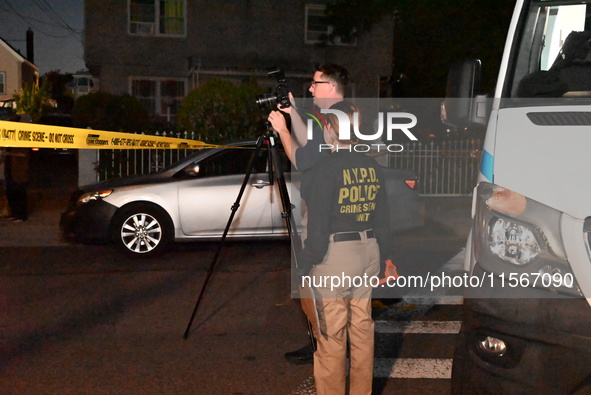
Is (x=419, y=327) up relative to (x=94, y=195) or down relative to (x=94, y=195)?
down

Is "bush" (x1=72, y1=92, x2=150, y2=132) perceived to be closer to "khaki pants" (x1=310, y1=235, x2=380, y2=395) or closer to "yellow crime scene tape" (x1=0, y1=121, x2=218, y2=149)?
"yellow crime scene tape" (x1=0, y1=121, x2=218, y2=149)

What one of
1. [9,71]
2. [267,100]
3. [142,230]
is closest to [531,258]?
[267,100]

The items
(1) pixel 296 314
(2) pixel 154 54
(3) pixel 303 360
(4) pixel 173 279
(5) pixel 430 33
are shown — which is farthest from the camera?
(5) pixel 430 33

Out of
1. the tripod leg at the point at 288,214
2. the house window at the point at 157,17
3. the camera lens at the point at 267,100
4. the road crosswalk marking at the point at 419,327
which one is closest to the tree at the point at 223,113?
the road crosswalk marking at the point at 419,327

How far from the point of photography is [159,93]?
25.2 m

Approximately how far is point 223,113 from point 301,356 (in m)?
10.1

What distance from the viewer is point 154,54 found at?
2469cm

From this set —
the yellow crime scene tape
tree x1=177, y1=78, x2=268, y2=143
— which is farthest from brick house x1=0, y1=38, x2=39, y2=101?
the yellow crime scene tape

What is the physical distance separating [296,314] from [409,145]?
1030 cm

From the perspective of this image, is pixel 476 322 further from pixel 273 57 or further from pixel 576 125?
pixel 273 57

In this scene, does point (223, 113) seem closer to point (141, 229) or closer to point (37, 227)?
point (37, 227)

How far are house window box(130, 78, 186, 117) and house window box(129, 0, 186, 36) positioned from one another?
5.34 ft

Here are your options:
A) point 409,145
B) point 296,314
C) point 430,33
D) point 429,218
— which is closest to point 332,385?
point 296,314

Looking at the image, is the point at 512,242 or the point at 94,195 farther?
the point at 94,195
